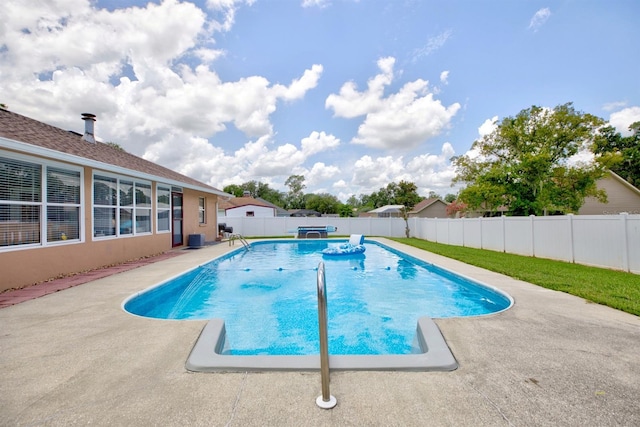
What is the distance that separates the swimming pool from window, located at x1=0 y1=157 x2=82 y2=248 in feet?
9.56

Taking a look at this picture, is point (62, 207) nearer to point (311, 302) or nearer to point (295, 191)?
point (311, 302)

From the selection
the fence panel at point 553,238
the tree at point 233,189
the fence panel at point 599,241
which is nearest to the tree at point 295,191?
the tree at point 233,189

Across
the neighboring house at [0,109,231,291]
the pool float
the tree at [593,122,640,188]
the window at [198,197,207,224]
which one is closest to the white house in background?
the window at [198,197,207,224]

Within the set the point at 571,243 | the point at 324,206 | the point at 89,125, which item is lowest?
the point at 571,243

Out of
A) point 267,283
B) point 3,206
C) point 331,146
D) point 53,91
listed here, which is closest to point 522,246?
point 267,283

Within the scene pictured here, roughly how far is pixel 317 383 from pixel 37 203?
7488 mm

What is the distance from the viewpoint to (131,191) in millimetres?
9797

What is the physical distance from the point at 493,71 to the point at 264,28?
10.6 meters

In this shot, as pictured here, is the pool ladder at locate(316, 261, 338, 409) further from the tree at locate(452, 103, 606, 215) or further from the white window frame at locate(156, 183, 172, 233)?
the tree at locate(452, 103, 606, 215)

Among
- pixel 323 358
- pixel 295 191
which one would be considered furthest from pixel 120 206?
pixel 295 191

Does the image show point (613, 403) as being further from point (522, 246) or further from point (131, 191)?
point (131, 191)

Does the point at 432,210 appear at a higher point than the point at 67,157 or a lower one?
lower

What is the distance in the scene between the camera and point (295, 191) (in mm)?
69312

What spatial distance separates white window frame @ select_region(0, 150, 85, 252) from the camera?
231 inches
